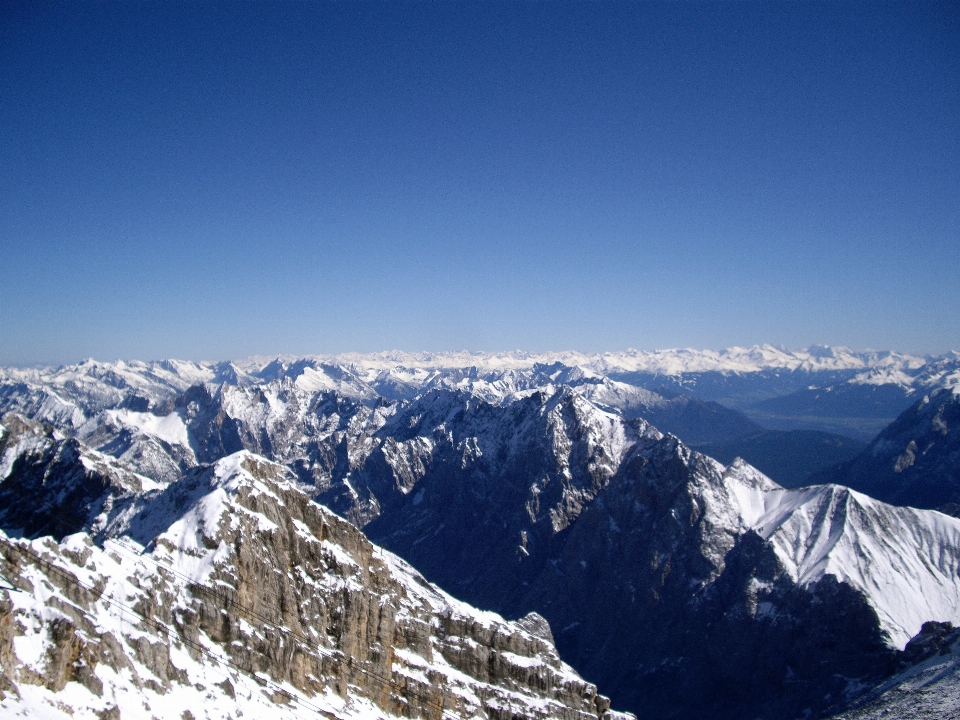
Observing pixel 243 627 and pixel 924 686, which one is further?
pixel 924 686

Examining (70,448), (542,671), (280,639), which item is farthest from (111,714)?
(70,448)

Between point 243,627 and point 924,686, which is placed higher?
point 243,627

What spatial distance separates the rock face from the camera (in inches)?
2516

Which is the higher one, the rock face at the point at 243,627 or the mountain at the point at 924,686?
the rock face at the point at 243,627

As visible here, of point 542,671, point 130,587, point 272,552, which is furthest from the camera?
point 542,671

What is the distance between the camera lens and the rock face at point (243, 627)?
210ft

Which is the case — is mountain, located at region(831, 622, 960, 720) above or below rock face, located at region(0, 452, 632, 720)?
below

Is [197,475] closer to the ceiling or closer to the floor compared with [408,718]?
closer to the ceiling

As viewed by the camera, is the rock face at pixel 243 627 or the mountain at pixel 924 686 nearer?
the rock face at pixel 243 627

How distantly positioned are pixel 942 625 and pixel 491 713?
135m

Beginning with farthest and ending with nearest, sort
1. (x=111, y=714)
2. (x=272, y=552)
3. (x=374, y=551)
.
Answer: (x=374, y=551)
(x=272, y=552)
(x=111, y=714)

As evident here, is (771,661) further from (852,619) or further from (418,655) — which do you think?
(418,655)

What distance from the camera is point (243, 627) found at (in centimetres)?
8644

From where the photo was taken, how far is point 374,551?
119 m
